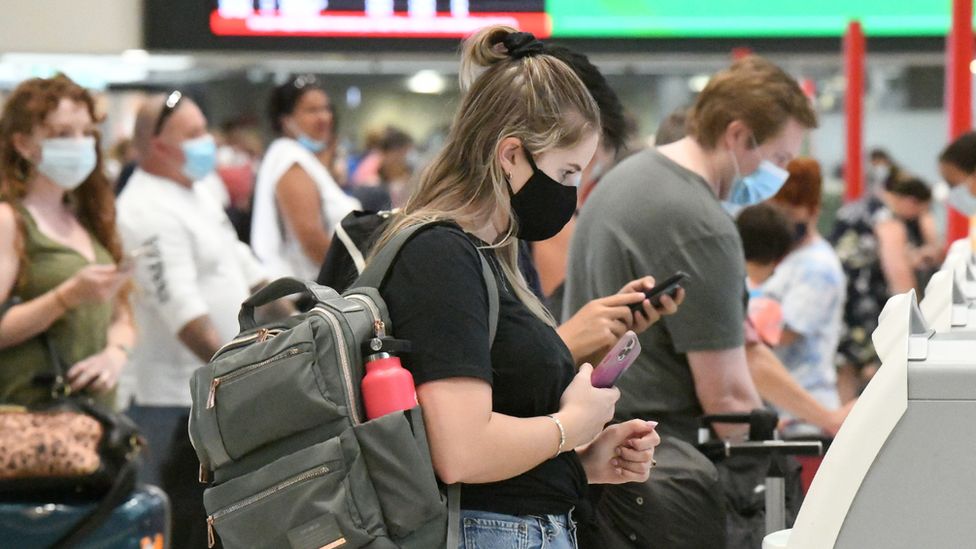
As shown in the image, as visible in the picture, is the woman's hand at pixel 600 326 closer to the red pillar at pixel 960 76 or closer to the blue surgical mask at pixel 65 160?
the blue surgical mask at pixel 65 160

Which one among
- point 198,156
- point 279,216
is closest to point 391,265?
point 198,156

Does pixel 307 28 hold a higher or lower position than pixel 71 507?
higher

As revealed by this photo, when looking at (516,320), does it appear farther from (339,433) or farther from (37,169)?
(37,169)

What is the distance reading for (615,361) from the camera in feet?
7.05

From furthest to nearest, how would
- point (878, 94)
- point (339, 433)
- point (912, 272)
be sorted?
Answer: point (878, 94) → point (912, 272) → point (339, 433)

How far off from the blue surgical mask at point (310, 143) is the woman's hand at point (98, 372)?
5.87 ft

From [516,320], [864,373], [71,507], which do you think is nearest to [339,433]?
[516,320]

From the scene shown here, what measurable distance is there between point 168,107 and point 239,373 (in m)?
3.04

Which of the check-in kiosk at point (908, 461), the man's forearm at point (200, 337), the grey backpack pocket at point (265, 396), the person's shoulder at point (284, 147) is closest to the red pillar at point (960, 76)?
the person's shoulder at point (284, 147)

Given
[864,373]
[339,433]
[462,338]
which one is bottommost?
[864,373]

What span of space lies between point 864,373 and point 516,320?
4.97 m

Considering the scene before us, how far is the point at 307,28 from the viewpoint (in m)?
6.89

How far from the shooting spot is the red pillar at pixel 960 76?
231 inches

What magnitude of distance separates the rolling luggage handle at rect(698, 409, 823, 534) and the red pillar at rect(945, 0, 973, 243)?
3.65 metres
